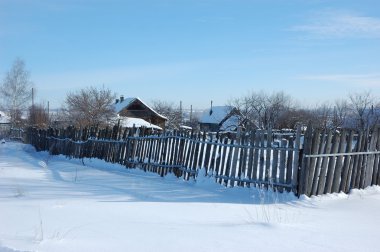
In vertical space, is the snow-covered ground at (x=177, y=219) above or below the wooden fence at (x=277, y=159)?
Result: below

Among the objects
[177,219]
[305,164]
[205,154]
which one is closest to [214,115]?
[205,154]

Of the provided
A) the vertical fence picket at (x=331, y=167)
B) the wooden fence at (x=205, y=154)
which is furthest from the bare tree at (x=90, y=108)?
the vertical fence picket at (x=331, y=167)

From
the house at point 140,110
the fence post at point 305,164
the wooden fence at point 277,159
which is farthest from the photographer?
the house at point 140,110

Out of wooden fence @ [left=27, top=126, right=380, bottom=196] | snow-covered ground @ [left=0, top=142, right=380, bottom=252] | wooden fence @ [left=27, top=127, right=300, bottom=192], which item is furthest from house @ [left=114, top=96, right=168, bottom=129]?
snow-covered ground @ [left=0, top=142, right=380, bottom=252]

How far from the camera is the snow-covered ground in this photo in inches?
183

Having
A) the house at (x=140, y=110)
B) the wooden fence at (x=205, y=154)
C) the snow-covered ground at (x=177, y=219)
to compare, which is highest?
the house at (x=140, y=110)

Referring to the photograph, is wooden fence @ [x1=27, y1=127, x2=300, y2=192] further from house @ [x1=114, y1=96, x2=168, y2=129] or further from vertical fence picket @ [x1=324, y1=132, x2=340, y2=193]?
house @ [x1=114, y1=96, x2=168, y2=129]

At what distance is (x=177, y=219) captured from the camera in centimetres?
605

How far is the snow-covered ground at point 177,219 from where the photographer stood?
15.2 feet

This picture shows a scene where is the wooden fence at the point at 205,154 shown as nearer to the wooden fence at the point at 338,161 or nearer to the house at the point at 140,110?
the wooden fence at the point at 338,161

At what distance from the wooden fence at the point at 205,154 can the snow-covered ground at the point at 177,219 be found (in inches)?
16.8

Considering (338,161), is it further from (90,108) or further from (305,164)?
(90,108)

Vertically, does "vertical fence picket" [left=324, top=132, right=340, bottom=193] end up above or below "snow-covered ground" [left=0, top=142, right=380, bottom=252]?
above

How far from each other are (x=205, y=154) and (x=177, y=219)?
499 cm
